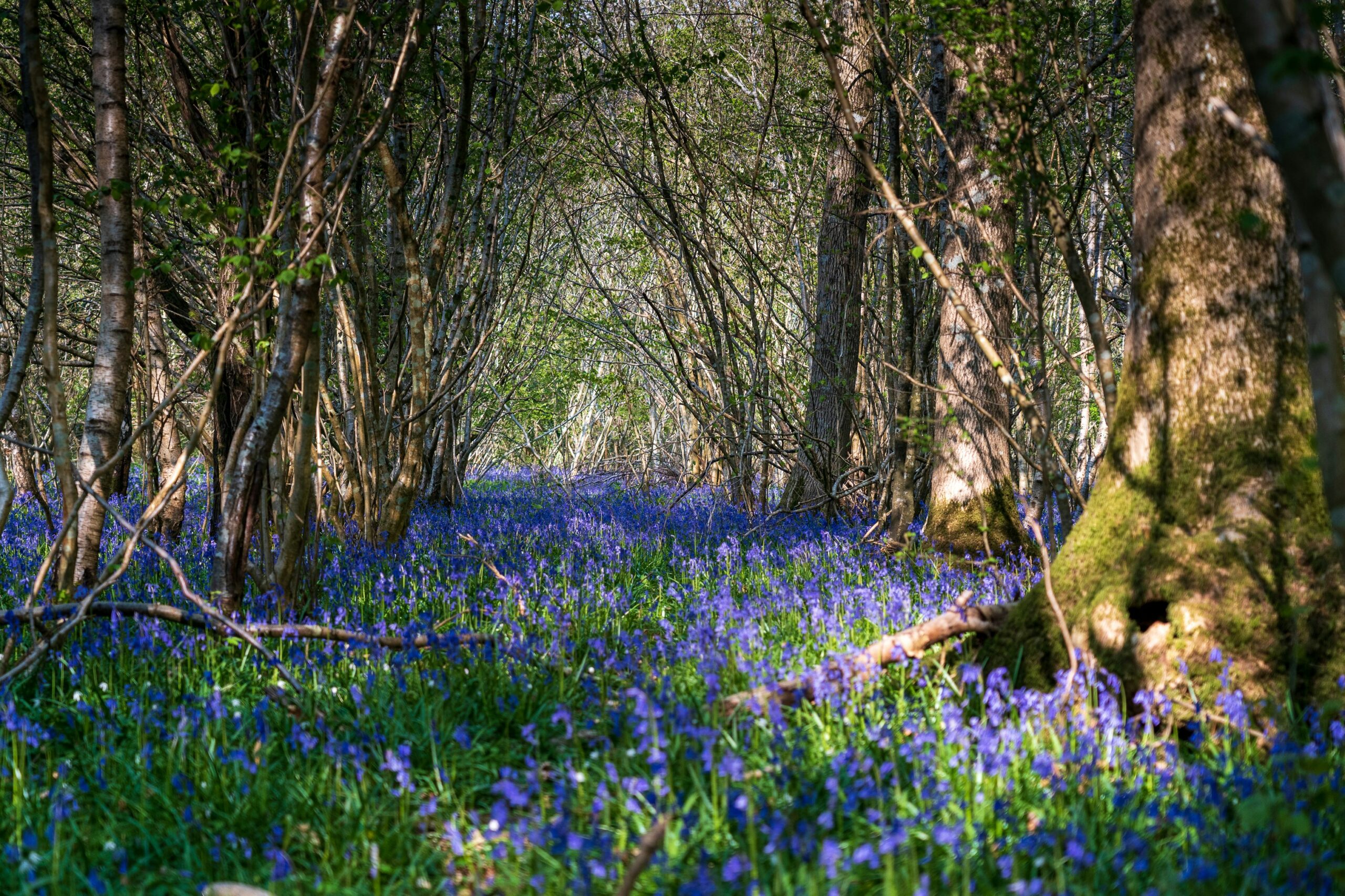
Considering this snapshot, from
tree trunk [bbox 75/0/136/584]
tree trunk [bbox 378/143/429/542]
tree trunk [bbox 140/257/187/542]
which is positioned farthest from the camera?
tree trunk [bbox 140/257/187/542]

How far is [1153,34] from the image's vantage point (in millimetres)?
3371

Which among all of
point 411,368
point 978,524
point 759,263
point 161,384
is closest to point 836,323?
point 759,263

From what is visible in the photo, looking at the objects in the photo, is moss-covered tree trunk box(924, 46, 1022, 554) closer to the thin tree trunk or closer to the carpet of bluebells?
the carpet of bluebells

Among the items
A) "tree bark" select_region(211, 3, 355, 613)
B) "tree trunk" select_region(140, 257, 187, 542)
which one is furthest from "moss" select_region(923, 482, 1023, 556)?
"tree trunk" select_region(140, 257, 187, 542)

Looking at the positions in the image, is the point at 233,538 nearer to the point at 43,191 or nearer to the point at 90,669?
the point at 90,669

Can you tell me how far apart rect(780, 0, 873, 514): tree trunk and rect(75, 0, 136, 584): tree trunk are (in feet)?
19.0

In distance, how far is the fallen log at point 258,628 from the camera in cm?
366

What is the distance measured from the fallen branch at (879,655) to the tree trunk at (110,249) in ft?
10.2

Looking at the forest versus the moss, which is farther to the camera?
the moss

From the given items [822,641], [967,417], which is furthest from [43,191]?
[967,417]

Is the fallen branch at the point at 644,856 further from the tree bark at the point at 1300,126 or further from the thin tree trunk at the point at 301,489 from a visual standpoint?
the thin tree trunk at the point at 301,489

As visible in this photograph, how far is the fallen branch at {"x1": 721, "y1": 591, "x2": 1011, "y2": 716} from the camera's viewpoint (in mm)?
3068

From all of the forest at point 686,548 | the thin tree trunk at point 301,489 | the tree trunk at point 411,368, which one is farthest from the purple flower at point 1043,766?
the tree trunk at point 411,368

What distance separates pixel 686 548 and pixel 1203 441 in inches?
186
